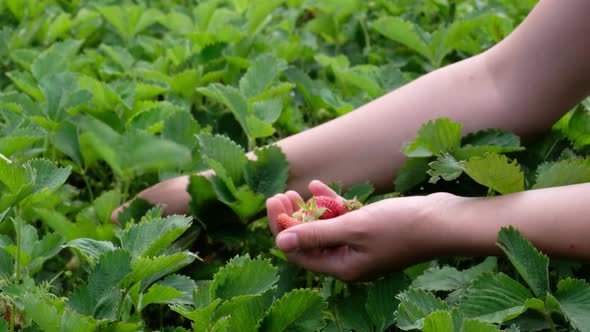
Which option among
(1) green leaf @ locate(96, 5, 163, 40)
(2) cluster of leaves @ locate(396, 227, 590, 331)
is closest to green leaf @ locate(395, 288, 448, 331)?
(2) cluster of leaves @ locate(396, 227, 590, 331)

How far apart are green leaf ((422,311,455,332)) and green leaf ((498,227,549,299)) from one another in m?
0.15

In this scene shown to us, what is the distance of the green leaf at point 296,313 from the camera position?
78cm

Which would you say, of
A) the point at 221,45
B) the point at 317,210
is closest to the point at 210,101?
the point at 221,45

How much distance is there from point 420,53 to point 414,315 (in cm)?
96

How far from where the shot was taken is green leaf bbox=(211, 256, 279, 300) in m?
0.78

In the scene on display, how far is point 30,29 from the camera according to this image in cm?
175

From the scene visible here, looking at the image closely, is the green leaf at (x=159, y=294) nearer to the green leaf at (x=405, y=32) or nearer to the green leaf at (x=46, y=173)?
the green leaf at (x=46, y=173)

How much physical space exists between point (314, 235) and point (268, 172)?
0.19 m

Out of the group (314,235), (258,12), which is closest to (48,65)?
(258,12)

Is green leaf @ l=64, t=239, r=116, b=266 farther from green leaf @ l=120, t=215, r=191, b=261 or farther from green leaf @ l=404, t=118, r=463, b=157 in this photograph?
green leaf @ l=404, t=118, r=463, b=157

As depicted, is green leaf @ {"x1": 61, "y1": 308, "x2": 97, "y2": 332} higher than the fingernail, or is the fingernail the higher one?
green leaf @ {"x1": 61, "y1": 308, "x2": 97, "y2": 332}

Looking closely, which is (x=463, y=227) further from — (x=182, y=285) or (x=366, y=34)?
(x=366, y=34)

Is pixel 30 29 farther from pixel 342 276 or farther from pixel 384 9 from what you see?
pixel 342 276

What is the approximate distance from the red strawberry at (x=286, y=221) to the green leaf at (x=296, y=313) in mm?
216
